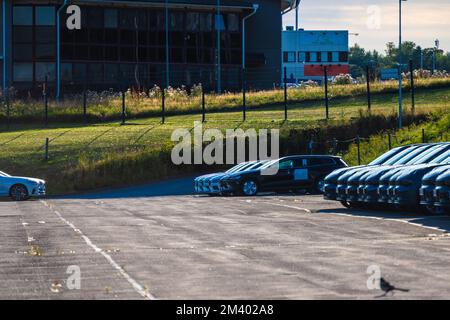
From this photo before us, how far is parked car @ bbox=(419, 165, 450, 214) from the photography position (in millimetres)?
22875

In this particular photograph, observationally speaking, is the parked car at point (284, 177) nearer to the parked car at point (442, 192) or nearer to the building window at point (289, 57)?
A: the parked car at point (442, 192)

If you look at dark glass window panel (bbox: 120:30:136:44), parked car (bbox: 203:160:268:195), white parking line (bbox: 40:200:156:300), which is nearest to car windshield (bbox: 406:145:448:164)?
white parking line (bbox: 40:200:156:300)

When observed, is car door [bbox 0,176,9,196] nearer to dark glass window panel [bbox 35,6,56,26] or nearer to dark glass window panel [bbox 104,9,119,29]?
dark glass window panel [bbox 35,6,56,26]

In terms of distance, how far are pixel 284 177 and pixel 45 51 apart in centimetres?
3801

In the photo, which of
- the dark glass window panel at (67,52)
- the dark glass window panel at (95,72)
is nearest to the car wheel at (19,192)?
the dark glass window panel at (67,52)

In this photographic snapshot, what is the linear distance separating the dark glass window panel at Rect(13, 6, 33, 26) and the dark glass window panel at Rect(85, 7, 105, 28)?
3.93m

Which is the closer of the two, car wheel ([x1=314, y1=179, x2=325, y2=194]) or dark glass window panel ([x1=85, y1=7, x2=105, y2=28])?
car wheel ([x1=314, y1=179, x2=325, y2=194])

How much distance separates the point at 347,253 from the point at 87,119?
44687 millimetres

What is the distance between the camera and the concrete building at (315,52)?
119062 mm

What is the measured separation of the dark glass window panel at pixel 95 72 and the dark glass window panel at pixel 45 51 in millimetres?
2626

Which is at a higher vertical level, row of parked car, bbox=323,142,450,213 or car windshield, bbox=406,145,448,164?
car windshield, bbox=406,145,448,164

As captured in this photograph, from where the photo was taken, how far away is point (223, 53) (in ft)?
256
